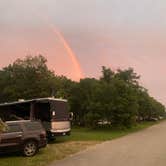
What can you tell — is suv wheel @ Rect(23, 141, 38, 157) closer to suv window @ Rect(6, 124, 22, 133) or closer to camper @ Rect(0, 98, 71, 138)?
suv window @ Rect(6, 124, 22, 133)

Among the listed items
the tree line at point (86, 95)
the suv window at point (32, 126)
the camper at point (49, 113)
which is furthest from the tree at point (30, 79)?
the suv window at point (32, 126)

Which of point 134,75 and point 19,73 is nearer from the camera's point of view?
point 19,73

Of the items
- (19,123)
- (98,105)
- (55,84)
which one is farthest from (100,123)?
(19,123)

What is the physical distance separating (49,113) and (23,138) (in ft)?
25.9

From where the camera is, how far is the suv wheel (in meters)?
20.9

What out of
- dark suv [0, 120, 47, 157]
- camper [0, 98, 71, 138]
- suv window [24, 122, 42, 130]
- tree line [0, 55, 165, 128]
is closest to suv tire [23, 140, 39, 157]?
dark suv [0, 120, 47, 157]

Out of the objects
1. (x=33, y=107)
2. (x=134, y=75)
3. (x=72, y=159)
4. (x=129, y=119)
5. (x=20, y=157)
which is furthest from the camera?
(x=134, y=75)

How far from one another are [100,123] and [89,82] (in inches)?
429

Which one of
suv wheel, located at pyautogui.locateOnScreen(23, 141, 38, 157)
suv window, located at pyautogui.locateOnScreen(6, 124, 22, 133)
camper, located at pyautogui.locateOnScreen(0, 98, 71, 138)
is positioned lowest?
suv wheel, located at pyautogui.locateOnScreen(23, 141, 38, 157)

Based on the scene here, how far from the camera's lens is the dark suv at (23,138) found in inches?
798

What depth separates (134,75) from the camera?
70688 millimetres

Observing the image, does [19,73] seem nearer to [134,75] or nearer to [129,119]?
[129,119]

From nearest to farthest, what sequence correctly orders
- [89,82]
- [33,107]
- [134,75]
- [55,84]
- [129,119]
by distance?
[33,107], [55,84], [129,119], [89,82], [134,75]

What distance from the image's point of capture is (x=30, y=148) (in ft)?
69.2
